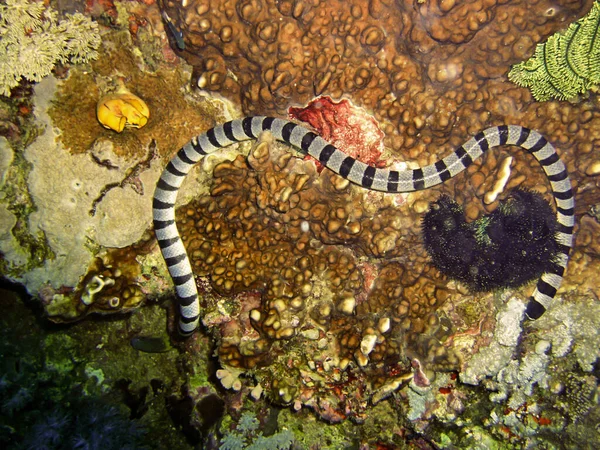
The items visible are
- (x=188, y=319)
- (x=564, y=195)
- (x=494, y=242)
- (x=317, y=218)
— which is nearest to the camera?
(x=494, y=242)

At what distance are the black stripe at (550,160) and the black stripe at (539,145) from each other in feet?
0.45

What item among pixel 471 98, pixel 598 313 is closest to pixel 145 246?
pixel 471 98

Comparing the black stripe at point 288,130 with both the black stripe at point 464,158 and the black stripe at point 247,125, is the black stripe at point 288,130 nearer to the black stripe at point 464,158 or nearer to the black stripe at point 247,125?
the black stripe at point 247,125

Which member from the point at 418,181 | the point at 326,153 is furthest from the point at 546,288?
the point at 326,153

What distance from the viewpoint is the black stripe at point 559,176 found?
3883 mm

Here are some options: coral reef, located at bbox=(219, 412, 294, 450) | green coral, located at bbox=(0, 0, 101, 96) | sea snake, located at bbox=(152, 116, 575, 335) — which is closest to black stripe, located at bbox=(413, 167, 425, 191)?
sea snake, located at bbox=(152, 116, 575, 335)

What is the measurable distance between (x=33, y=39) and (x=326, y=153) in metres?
2.89

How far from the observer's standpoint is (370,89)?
354 cm

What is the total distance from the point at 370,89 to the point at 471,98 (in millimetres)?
1109

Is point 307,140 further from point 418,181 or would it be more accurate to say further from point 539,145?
point 539,145

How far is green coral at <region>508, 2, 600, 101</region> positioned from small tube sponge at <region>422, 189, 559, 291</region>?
1.14 meters

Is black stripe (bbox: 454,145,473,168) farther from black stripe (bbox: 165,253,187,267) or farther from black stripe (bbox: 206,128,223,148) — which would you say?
black stripe (bbox: 165,253,187,267)

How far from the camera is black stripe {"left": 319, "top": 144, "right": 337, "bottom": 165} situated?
3.68m

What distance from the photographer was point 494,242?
3.41 metres
